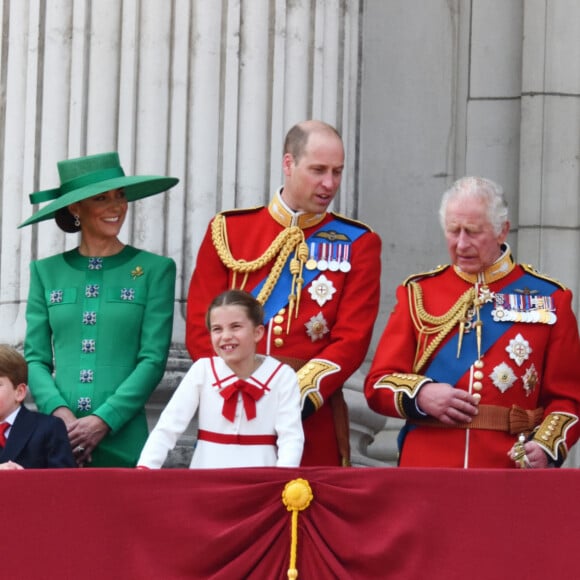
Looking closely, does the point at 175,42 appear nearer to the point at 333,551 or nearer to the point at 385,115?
the point at 385,115

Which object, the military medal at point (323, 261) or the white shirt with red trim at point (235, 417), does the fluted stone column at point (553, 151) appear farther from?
the white shirt with red trim at point (235, 417)

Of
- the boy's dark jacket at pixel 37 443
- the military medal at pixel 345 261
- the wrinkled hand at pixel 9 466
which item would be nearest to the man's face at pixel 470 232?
the military medal at pixel 345 261

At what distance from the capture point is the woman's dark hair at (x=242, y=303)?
6531mm

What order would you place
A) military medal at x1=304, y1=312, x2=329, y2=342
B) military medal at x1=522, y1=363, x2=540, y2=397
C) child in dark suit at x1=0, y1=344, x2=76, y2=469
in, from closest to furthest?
child in dark suit at x1=0, y1=344, x2=76, y2=469, military medal at x1=522, y1=363, x2=540, y2=397, military medal at x1=304, y1=312, x2=329, y2=342

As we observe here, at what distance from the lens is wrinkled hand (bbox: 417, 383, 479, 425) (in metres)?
6.71

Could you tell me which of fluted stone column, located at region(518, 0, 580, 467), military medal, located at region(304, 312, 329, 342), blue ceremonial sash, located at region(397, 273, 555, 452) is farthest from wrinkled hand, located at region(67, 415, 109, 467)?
fluted stone column, located at region(518, 0, 580, 467)

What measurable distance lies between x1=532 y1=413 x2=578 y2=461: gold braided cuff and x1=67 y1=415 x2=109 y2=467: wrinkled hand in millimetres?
1443

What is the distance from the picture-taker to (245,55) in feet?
26.7

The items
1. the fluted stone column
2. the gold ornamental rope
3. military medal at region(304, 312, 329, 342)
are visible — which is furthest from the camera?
the fluted stone column

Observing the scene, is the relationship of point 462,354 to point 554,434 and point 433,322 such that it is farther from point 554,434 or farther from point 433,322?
point 554,434

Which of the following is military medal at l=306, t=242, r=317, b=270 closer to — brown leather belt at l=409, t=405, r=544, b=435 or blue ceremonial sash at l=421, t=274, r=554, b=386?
blue ceremonial sash at l=421, t=274, r=554, b=386

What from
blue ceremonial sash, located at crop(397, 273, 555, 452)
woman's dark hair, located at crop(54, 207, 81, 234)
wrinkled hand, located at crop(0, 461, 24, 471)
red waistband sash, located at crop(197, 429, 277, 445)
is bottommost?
wrinkled hand, located at crop(0, 461, 24, 471)

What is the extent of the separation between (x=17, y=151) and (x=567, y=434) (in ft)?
8.59

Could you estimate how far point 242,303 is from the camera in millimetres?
6527
